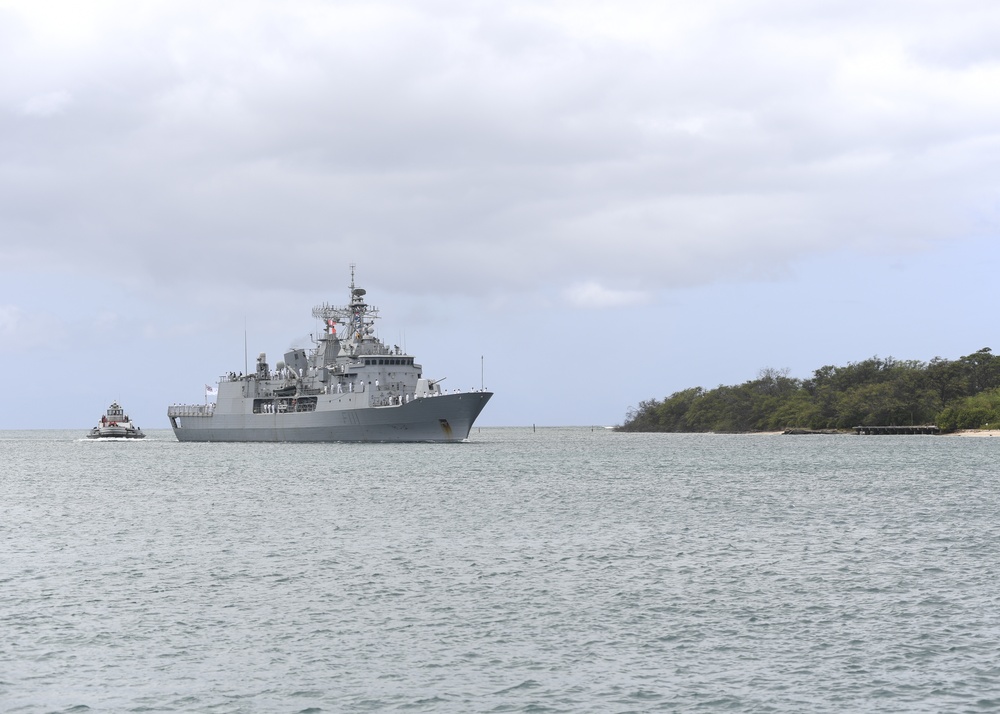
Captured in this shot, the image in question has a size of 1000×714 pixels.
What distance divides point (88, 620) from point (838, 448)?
9018 cm

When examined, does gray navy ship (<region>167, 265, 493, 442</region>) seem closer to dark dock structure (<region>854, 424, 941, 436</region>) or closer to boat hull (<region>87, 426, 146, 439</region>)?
boat hull (<region>87, 426, 146, 439</region>)

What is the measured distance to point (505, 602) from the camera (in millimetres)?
24094

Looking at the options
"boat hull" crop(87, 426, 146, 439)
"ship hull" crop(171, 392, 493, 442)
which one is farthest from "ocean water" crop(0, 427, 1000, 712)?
"boat hull" crop(87, 426, 146, 439)

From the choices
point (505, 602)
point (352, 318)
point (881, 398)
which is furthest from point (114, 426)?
point (505, 602)

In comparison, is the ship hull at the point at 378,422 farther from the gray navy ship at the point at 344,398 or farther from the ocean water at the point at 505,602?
the ocean water at the point at 505,602

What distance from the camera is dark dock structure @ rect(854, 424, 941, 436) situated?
135625mm

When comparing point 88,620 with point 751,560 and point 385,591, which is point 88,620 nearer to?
point 385,591

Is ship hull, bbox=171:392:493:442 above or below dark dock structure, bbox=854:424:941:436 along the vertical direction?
above

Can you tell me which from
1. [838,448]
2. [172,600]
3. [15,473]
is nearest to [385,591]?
[172,600]

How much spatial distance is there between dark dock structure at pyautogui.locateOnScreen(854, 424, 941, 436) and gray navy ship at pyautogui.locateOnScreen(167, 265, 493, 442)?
6458 centimetres

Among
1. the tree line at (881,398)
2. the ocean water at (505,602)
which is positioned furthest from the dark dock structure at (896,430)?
the ocean water at (505,602)

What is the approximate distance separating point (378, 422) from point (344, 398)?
4.25 metres

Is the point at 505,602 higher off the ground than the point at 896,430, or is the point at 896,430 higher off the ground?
the point at 896,430

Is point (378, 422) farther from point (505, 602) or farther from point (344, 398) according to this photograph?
point (505, 602)
